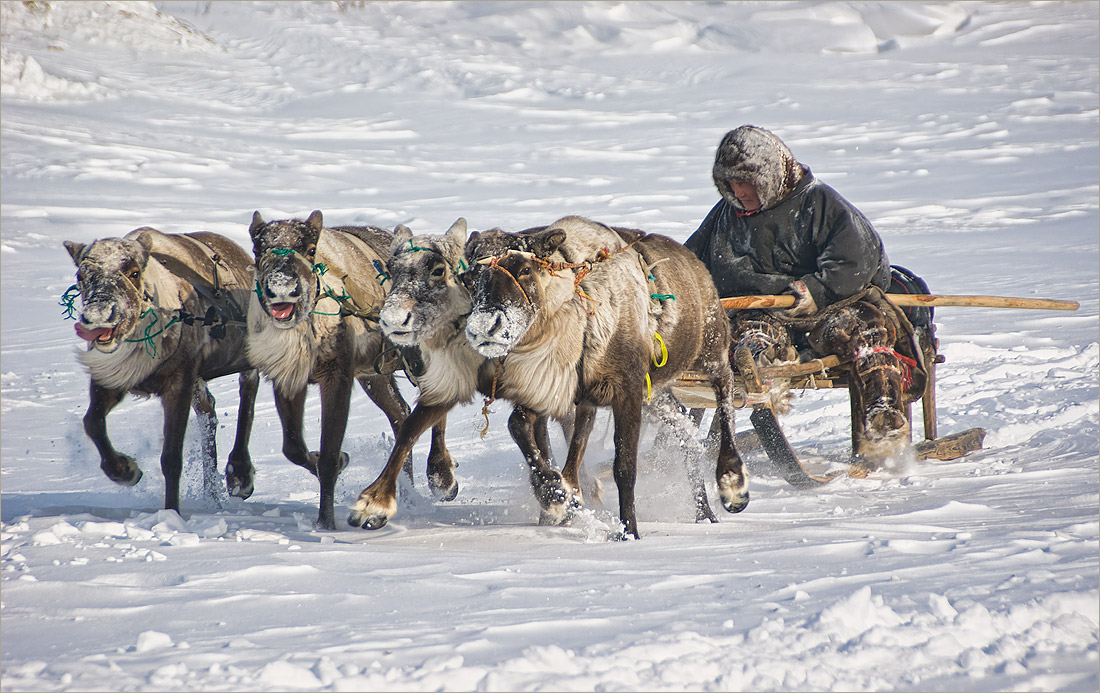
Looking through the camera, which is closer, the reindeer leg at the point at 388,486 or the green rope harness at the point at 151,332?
the reindeer leg at the point at 388,486

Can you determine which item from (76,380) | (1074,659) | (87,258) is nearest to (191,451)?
(87,258)

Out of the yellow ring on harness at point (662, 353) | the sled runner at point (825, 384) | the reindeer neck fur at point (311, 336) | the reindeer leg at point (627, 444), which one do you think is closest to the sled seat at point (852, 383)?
the sled runner at point (825, 384)

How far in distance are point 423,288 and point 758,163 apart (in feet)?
7.27

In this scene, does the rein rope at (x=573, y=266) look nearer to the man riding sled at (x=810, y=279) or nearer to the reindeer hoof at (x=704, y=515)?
the man riding sled at (x=810, y=279)

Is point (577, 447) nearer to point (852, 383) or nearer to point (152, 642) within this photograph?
point (852, 383)

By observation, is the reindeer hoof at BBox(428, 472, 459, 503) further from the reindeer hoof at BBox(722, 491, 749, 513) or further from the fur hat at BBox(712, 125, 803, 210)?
the fur hat at BBox(712, 125, 803, 210)

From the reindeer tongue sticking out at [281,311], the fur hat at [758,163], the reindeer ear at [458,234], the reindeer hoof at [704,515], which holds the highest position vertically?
the fur hat at [758,163]

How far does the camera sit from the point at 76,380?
927 cm

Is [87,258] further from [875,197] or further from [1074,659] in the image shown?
[875,197]

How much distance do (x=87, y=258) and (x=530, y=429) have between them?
2.27m

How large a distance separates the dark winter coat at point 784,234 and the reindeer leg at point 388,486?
227 cm

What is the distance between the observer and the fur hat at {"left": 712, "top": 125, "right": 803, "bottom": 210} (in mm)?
5777

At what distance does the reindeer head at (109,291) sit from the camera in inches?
189

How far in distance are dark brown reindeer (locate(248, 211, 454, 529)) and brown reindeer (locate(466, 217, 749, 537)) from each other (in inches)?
36.4
